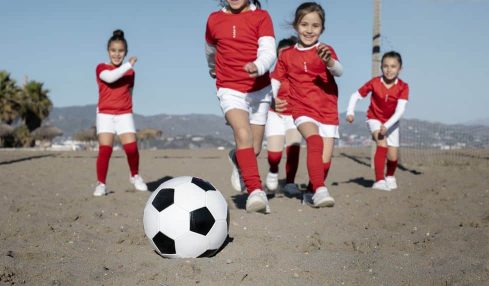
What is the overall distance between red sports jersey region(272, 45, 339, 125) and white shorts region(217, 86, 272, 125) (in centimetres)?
65

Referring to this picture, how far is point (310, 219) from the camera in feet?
15.0

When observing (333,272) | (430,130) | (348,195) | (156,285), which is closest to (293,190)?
(348,195)

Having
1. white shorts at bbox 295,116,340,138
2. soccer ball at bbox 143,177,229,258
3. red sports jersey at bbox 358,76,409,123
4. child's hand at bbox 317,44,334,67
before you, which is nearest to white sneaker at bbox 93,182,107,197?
white shorts at bbox 295,116,340,138

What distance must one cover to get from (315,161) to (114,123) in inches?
106

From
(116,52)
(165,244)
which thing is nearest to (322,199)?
(165,244)

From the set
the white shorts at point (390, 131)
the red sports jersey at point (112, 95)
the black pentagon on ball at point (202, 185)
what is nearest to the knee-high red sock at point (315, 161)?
the black pentagon on ball at point (202, 185)

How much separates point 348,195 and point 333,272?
12.2ft

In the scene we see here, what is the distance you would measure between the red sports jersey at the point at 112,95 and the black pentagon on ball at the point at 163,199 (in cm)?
310

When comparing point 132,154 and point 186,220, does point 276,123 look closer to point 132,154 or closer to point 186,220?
point 132,154

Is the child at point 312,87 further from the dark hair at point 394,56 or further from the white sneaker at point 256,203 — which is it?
the dark hair at point 394,56

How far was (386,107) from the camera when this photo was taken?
7004mm

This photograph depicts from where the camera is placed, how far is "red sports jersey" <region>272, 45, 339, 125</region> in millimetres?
5367

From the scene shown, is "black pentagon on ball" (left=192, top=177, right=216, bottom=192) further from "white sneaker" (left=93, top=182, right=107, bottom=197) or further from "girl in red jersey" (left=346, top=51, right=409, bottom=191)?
"girl in red jersey" (left=346, top=51, right=409, bottom=191)

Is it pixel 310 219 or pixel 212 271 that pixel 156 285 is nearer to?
pixel 212 271
